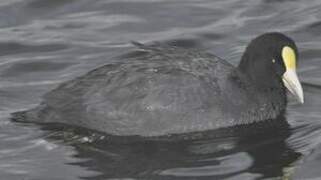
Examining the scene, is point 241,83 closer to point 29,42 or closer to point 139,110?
point 139,110

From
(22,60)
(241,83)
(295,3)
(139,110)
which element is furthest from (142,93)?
(295,3)

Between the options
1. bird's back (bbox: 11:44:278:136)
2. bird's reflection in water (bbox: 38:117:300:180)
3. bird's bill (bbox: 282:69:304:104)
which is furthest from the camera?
bird's bill (bbox: 282:69:304:104)

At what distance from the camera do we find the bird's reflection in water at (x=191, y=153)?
365 inches

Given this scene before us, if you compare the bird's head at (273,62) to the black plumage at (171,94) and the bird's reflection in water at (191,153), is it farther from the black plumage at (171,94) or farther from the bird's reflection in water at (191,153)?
the bird's reflection in water at (191,153)

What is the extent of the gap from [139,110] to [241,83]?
40.0 inches

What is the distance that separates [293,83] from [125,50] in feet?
8.23

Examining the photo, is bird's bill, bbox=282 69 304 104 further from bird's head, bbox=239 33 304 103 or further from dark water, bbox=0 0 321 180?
dark water, bbox=0 0 321 180

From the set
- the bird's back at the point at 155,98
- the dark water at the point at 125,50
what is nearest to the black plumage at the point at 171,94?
the bird's back at the point at 155,98

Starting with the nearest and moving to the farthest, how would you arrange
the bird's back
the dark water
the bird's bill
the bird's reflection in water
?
the bird's reflection in water → the dark water → the bird's back → the bird's bill

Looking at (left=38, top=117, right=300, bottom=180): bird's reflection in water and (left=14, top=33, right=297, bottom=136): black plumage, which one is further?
(left=14, top=33, right=297, bottom=136): black plumage

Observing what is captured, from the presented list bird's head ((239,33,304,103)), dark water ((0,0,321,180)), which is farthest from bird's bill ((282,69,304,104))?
dark water ((0,0,321,180))

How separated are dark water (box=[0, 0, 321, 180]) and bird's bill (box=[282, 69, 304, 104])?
0.95 feet

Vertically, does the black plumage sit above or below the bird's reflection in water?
above

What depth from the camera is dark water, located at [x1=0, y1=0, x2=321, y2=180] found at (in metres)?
9.40
